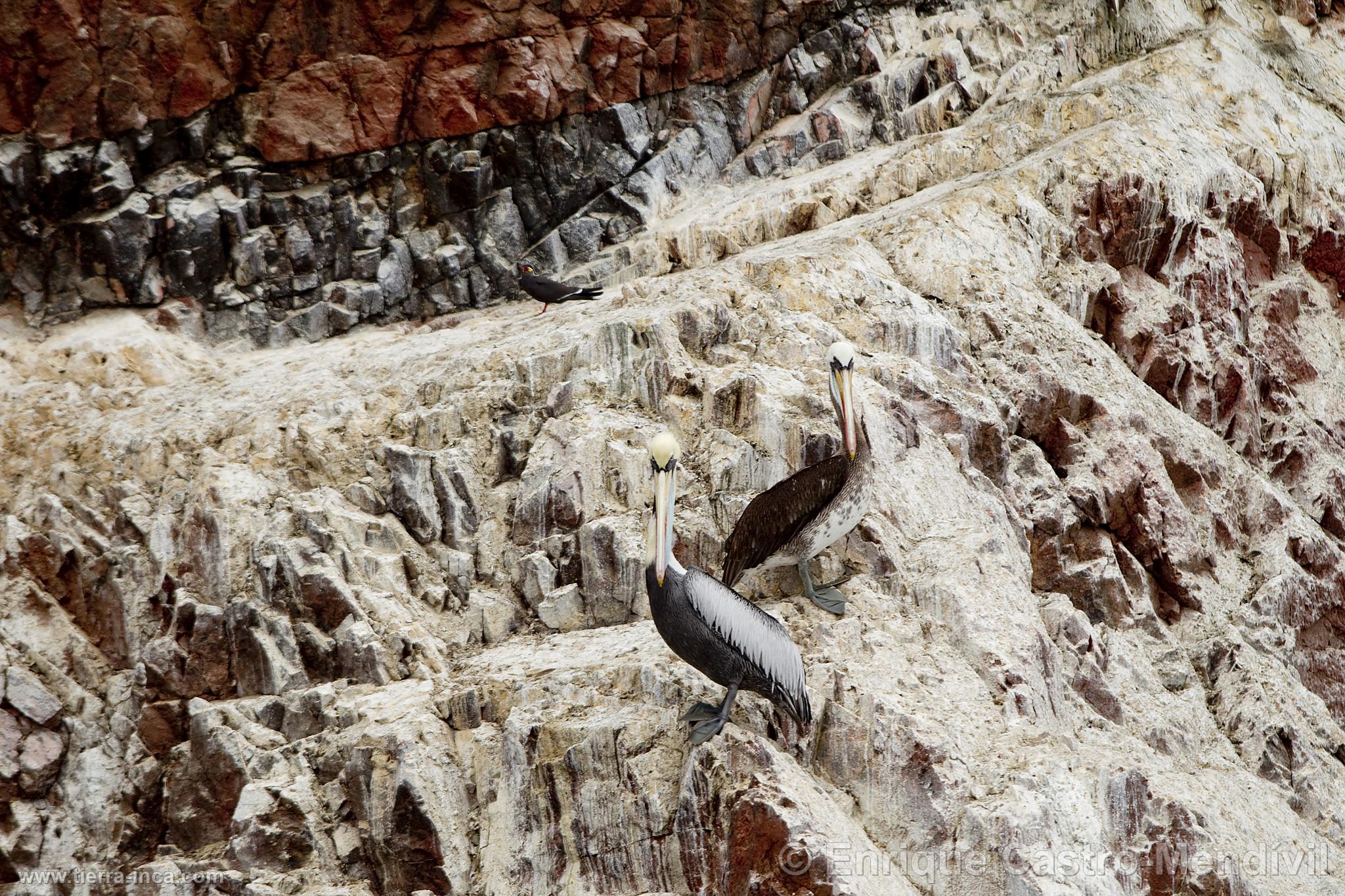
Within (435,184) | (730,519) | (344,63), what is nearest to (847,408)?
(730,519)

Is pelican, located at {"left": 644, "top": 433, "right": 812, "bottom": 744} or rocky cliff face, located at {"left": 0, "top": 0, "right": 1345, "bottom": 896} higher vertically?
pelican, located at {"left": 644, "top": 433, "right": 812, "bottom": 744}

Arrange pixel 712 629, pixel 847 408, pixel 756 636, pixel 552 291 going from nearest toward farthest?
pixel 712 629
pixel 756 636
pixel 847 408
pixel 552 291

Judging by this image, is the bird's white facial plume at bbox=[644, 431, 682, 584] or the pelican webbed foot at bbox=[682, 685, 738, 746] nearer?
the bird's white facial plume at bbox=[644, 431, 682, 584]

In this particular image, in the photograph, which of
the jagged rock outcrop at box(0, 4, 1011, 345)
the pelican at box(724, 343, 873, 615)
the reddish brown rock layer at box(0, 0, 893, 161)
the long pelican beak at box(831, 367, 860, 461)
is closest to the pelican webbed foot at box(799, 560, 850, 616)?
the pelican at box(724, 343, 873, 615)

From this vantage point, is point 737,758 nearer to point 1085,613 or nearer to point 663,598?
point 663,598

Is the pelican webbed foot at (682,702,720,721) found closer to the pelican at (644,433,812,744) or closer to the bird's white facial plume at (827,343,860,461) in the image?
the pelican at (644,433,812,744)

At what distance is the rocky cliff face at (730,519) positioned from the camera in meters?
8.70

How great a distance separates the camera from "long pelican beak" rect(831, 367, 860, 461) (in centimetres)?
918

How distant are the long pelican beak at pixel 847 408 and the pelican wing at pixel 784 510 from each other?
113 millimetres

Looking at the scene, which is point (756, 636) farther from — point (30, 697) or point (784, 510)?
point (30, 697)

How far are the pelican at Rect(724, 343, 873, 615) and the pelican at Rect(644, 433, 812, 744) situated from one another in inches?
41.9

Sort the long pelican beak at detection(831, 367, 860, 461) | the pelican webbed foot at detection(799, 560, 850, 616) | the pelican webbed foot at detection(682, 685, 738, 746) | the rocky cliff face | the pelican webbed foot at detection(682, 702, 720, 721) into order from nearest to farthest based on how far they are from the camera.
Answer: the pelican webbed foot at detection(682, 685, 738, 746)
the pelican webbed foot at detection(682, 702, 720, 721)
the rocky cliff face
the long pelican beak at detection(831, 367, 860, 461)
the pelican webbed foot at detection(799, 560, 850, 616)

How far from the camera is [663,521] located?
316 inches

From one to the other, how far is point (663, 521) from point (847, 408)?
2.08 meters
